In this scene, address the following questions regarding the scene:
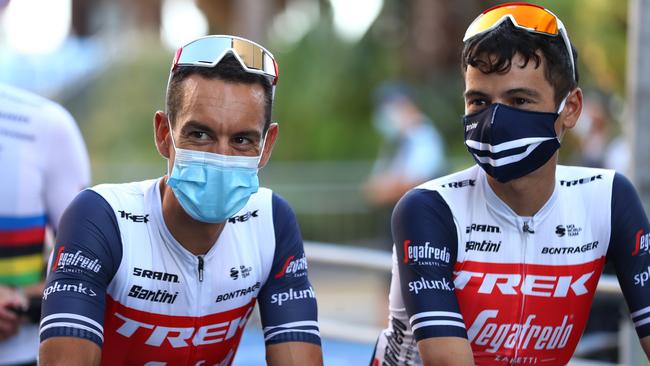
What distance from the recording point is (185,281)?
3557mm

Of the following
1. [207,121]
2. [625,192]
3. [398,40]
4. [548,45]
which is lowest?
[398,40]

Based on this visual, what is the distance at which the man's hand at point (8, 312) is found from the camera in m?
4.31

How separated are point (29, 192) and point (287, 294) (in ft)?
4.50

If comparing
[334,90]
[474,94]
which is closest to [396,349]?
[474,94]

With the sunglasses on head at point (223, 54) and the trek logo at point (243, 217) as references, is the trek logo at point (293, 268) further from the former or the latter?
the sunglasses on head at point (223, 54)

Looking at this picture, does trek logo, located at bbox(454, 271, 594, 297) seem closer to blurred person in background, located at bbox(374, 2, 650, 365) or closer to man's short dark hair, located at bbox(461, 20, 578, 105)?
blurred person in background, located at bbox(374, 2, 650, 365)

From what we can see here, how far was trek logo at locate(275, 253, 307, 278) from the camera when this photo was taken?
3682 millimetres

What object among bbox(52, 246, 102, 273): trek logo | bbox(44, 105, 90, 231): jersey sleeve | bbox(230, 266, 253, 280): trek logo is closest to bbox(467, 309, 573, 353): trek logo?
bbox(230, 266, 253, 280): trek logo

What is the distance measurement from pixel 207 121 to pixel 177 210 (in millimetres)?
357

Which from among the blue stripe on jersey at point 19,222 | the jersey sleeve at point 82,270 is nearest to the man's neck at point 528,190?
the jersey sleeve at point 82,270

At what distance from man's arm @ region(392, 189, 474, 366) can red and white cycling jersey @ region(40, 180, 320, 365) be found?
1.13 ft

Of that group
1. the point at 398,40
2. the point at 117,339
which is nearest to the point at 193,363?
the point at 117,339

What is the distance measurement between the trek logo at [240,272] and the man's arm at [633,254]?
4.13ft

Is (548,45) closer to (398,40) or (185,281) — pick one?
(185,281)
